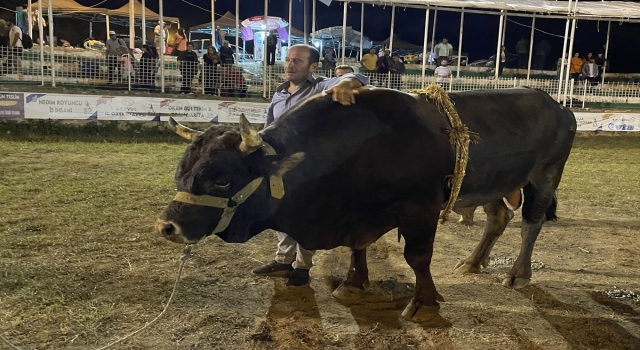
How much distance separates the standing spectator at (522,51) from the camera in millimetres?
21797

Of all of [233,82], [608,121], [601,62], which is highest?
[601,62]

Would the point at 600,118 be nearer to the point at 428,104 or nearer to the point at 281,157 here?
the point at 428,104

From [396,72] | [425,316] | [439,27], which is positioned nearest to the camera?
[425,316]

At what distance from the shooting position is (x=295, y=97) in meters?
4.70

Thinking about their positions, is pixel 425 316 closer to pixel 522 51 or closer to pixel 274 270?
pixel 274 270

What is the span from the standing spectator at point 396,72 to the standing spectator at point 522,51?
270 inches

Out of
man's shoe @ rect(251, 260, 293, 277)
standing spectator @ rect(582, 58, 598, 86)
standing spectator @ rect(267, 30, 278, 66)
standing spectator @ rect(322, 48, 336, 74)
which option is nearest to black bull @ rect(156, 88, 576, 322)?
man's shoe @ rect(251, 260, 293, 277)

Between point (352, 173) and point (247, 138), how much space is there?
90 cm

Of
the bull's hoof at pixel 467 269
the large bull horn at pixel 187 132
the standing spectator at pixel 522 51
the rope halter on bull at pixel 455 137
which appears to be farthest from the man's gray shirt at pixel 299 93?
the standing spectator at pixel 522 51

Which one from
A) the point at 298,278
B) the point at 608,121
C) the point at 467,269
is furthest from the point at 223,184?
the point at 608,121

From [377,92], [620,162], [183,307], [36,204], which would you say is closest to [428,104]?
[377,92]

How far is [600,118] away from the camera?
16.9 meters

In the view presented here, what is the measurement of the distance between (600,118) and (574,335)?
1514cm

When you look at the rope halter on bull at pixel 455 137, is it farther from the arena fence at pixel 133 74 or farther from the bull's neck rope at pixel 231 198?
the arena fence at pixel 133 74
